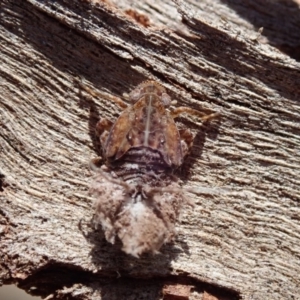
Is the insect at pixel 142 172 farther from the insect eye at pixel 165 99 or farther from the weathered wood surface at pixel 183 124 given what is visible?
the weathered wood surface at pixel 183 124

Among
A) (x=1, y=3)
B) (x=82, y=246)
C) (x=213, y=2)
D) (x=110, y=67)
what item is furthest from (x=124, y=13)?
(x=82, y=246)

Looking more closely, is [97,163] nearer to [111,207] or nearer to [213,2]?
[111,207]

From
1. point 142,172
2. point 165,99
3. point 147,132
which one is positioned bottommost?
point 142,172

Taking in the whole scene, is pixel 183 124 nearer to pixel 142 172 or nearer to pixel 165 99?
pixel 165 99

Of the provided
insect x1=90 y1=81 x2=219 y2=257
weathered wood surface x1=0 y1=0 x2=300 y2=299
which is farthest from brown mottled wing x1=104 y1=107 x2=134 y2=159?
weathered wood surface x1=0 y1=0 x2=300 y2=299

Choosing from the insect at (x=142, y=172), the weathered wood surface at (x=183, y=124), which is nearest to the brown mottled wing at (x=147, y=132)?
the insect at (x=142, y=172)

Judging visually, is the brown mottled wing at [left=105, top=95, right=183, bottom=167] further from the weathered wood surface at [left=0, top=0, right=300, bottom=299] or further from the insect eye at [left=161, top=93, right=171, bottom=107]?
the weathered wood surface at [left=0, top=0, right=300, bottom=299]

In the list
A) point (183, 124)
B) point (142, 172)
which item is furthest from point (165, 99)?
point (142, 172)
